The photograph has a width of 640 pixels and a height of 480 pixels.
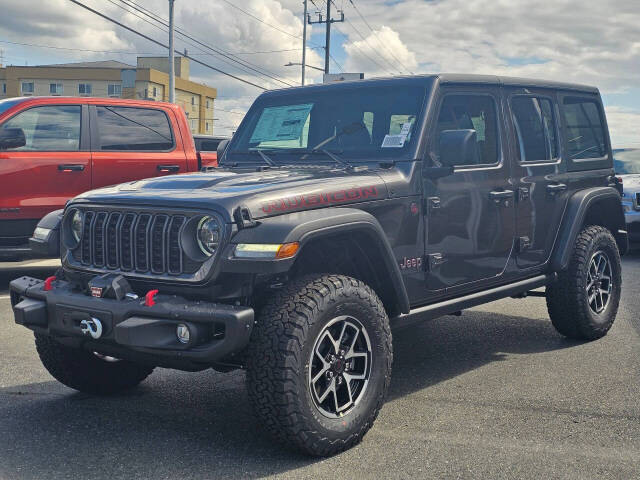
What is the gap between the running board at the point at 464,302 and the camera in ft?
15.5

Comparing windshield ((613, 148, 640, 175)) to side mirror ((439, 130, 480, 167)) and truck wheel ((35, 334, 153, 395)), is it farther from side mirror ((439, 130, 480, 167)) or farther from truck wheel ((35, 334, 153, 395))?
truck wheel ((35, 334, 153, 395))

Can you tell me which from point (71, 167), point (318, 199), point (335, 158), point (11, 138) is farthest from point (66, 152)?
point (318, 199)

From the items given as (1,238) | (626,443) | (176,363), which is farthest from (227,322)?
(1,238)

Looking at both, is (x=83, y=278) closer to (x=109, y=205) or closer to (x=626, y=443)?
(x=109, y=205)

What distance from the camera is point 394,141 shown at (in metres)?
4.99

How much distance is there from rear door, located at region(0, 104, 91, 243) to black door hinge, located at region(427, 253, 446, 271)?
5.16 metres

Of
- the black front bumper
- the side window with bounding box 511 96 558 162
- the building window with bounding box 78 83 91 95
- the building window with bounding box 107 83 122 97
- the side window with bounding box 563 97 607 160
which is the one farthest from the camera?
the building window with bounding box 107 83 122 97

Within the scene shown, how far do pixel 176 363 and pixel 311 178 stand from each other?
1.25m

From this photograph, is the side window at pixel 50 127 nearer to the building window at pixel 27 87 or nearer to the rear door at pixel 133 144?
the rear door at pixel 133 144

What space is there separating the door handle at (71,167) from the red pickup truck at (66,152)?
0.4 inches

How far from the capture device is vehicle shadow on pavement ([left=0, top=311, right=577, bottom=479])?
12.7 ft

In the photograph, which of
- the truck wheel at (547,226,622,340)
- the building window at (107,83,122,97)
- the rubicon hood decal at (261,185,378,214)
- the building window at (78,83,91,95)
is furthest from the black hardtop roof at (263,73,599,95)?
the building window at (78,83,91,95)

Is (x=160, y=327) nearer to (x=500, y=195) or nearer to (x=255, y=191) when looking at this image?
(x=255, y=191)

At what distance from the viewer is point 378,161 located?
194 inches
